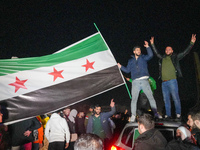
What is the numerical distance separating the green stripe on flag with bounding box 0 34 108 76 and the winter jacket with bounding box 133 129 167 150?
311cm

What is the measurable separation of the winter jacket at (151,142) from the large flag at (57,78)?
7.11ft

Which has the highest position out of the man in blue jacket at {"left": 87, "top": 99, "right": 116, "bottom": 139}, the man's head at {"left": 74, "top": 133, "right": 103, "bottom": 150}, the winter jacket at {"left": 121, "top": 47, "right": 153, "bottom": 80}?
Result: the winter jacket at {"left": 121, "top": 47, "right": 153, "bottom": 80}

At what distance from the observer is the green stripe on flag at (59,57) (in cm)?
412

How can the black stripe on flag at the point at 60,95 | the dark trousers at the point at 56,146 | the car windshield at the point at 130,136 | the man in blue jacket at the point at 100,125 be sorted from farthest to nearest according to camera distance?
the man in blue jacket at the point at 100,125 < the dark trousers at the point at 56,146 < the black stripe on flag at the point at 60,95 < the car windshield at the point at 130,136

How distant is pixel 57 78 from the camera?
14.5 feet

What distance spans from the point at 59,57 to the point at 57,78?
2.26 ft

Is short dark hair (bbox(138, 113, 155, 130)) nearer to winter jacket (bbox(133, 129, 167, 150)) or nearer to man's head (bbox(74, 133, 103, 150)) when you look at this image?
winter jacket (bbox(133, 129, 167, 150))

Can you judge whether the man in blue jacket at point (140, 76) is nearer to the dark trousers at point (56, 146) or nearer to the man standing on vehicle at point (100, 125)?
the man standing on vehicle at point (100, 125)

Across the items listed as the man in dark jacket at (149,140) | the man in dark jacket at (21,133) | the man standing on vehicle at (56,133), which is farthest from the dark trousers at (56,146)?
the man in dark jacket at (149,140)

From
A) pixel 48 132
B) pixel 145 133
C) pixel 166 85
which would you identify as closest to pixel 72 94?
pixel 48 132

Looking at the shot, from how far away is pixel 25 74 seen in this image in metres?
4.20

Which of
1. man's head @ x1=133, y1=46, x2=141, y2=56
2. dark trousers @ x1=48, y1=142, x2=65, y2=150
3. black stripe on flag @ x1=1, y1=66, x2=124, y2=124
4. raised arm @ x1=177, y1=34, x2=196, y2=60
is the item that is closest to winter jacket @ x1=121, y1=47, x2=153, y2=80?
man's head @ x1=133, y1=46, x2=141, y2=56

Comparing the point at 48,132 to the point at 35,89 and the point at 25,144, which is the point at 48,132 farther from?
the point at 35,89

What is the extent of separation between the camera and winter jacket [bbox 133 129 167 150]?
2.32m
